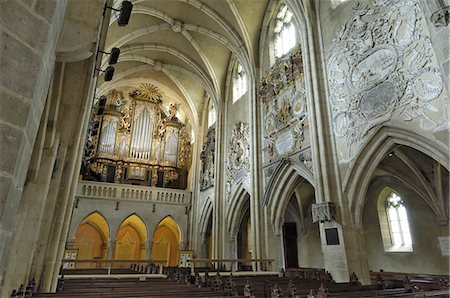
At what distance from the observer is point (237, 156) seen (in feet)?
48.0

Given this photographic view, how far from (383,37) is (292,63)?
158 inches

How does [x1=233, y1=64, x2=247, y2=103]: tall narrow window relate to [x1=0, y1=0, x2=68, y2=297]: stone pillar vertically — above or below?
above

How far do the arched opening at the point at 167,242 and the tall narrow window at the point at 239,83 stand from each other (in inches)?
372

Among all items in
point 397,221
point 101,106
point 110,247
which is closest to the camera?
point 101,106

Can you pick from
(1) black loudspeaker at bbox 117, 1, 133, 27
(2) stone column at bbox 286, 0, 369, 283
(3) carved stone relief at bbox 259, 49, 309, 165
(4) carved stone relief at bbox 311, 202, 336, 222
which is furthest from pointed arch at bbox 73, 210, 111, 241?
(1) black loudspeaker at bbox 117, 1, 133, 27

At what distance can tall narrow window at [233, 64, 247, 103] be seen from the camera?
15.9 metres

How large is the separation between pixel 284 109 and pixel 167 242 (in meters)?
13.5

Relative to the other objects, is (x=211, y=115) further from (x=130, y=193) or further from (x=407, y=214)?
(x=407, y=214)

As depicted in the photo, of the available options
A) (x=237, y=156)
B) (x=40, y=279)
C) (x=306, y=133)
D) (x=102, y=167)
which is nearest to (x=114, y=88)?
(x=102, y=167)

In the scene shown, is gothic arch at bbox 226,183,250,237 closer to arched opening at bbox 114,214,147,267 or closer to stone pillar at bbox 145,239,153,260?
stone pillar at bbox 145,239,153,260

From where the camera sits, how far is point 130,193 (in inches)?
691

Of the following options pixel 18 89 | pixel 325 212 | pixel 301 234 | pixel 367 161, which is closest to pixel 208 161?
pixel 301 234

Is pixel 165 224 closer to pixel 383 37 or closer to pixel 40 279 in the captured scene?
pixel 40 279

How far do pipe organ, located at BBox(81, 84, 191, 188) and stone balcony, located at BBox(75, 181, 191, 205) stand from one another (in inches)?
42.4
